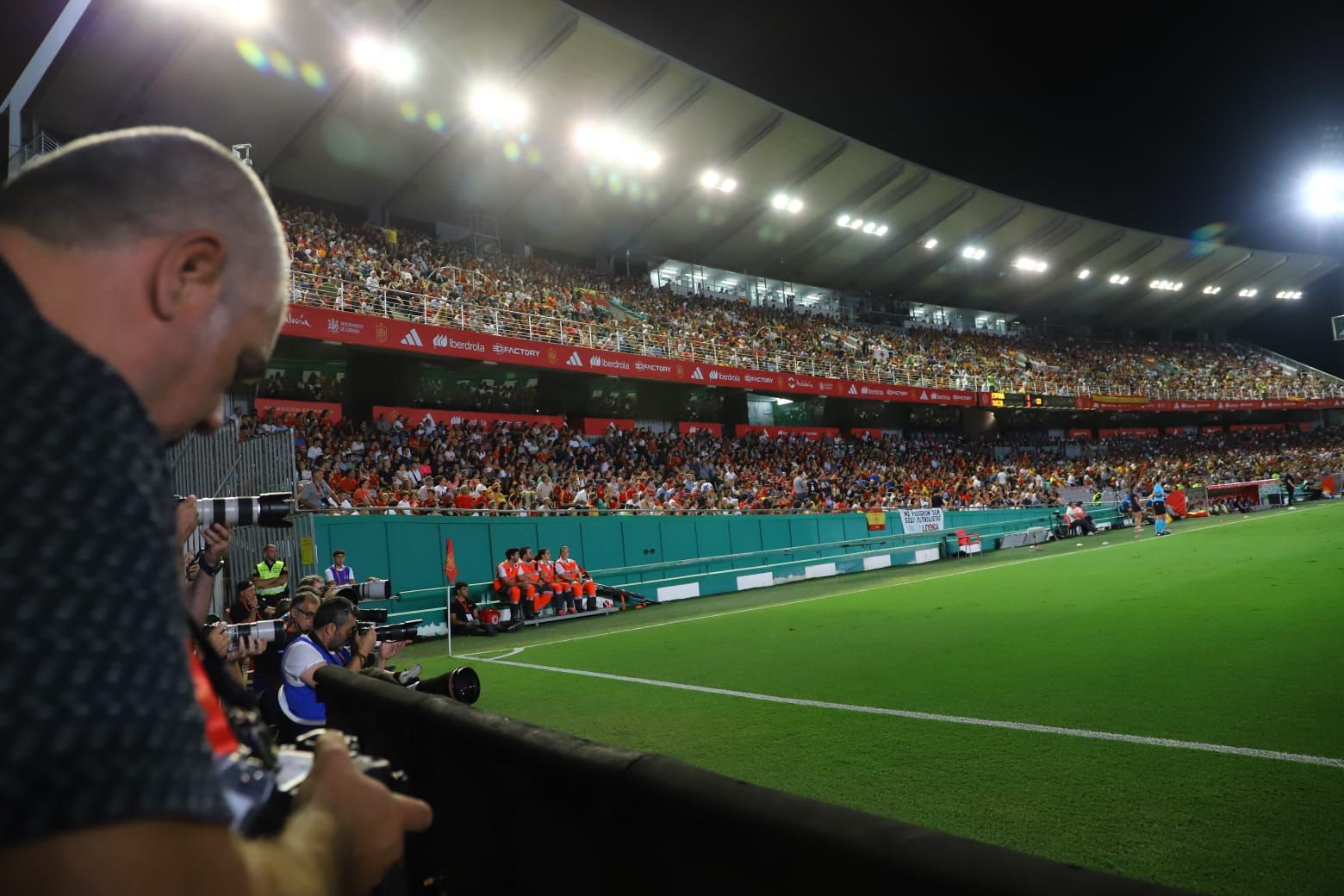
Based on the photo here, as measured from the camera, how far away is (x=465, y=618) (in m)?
15.2

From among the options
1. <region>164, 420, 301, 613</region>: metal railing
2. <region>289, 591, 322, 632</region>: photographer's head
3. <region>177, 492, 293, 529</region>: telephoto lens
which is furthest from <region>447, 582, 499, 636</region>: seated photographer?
<region>177, 492, 293, 529</region>: telephoto lens

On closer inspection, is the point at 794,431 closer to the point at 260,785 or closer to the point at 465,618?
the point at 465,618

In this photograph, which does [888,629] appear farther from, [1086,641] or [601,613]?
[601,613]

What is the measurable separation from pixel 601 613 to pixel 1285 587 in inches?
492

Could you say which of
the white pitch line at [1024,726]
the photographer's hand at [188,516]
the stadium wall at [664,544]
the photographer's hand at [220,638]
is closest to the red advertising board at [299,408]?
the stadium wall at [664,544]

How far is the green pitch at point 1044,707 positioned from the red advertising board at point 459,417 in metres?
11.6

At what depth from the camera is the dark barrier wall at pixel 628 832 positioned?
1.47m

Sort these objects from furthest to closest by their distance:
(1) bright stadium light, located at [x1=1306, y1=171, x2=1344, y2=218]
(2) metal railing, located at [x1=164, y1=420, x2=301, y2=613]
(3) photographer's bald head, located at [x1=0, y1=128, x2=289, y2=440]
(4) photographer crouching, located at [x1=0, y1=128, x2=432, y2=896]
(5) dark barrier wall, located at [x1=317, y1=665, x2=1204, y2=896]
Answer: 1. (1) bright stadium light, located at [x1=1306, y1=171, x2=1344, y2=218]
2. (2) metal railing, located at [x1=164, y1=420, x2=301, y2=613]
3. (5) dark barrier wall, located at [x1=317, y1=665, x2=1204, y2=896]
4. (3) photographer's bald head, located at [x1=0, y1=128, x2=289, y2=440]
5. (4) photographer crouching, located at [x1=0, y1=128, x2=432, y2=896]

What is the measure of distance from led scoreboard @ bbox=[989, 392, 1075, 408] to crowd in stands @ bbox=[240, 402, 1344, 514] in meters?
3.21

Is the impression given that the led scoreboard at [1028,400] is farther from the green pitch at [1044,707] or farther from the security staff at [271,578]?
the security staff at [271,578]

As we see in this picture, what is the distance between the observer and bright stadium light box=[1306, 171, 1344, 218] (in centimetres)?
4259

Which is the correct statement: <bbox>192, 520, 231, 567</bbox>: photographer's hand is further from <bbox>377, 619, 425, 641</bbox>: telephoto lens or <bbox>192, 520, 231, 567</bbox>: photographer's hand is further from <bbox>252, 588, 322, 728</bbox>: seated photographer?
<bbox>377, 619, 425, 641</bbox>: telephoto lens

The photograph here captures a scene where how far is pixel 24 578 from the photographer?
0.67 metres

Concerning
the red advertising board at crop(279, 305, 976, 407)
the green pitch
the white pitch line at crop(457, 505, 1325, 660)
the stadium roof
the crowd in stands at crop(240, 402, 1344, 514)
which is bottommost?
the white pitch line at crop(457, 505, 1325, 660)
